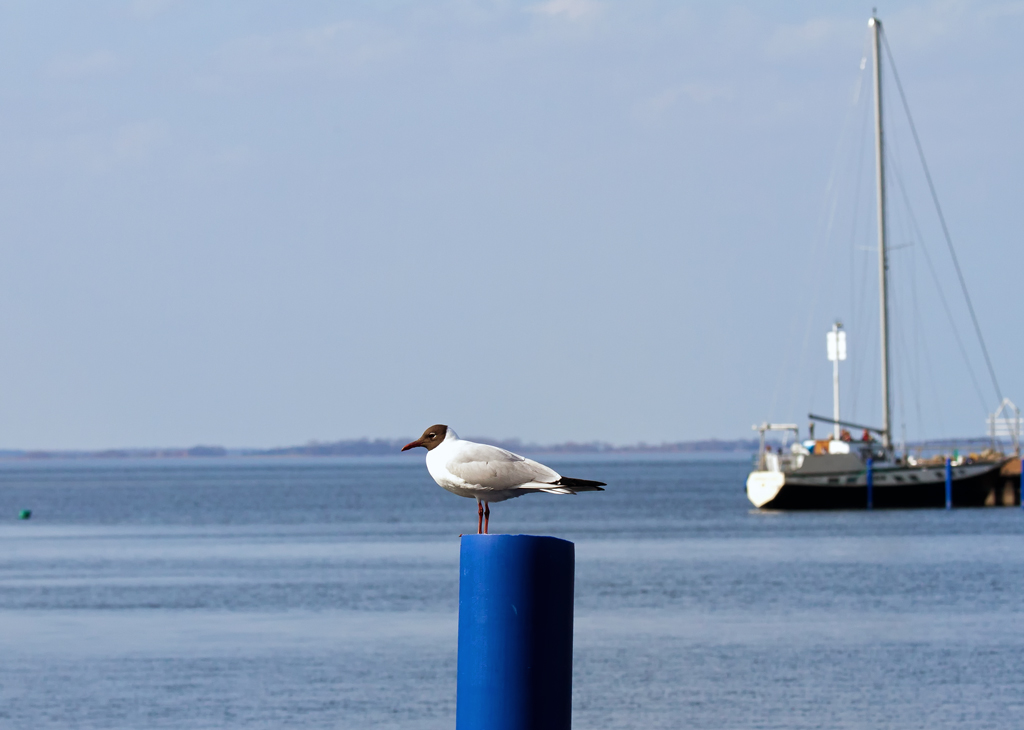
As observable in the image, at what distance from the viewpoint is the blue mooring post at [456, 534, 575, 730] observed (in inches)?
293

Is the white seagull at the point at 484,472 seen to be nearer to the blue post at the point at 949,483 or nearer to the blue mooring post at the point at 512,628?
the blue mooring post at the point at 512,628

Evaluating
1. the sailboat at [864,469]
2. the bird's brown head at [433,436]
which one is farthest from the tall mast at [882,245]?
the bird's brown head at [433,436]

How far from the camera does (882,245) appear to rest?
112m

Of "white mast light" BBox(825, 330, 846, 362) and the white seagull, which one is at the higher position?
"white mast light" BBox(825, 330, 846, 362)

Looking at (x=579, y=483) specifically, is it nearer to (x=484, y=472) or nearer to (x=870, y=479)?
(x=484, y=472)

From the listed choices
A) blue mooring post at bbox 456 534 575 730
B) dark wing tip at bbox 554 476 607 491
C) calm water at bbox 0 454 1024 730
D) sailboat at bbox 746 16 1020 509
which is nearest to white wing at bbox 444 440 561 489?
dark wing tip at bbox 554 476 607 491

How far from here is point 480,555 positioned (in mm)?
7480

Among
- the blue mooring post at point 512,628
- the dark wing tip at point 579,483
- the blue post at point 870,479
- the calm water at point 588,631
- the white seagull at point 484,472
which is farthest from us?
the blue post at point 870,479

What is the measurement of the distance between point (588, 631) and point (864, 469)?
207 ft

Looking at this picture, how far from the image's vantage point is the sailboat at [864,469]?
358 ft

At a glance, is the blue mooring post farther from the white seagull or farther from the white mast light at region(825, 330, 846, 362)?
the white mast light at region(825, 330, 846, 362)

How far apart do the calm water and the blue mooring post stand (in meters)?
26.9

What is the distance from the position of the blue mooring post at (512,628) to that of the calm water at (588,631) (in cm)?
2695

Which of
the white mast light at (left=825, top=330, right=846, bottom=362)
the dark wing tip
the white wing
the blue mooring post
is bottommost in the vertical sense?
the blue mooring post
